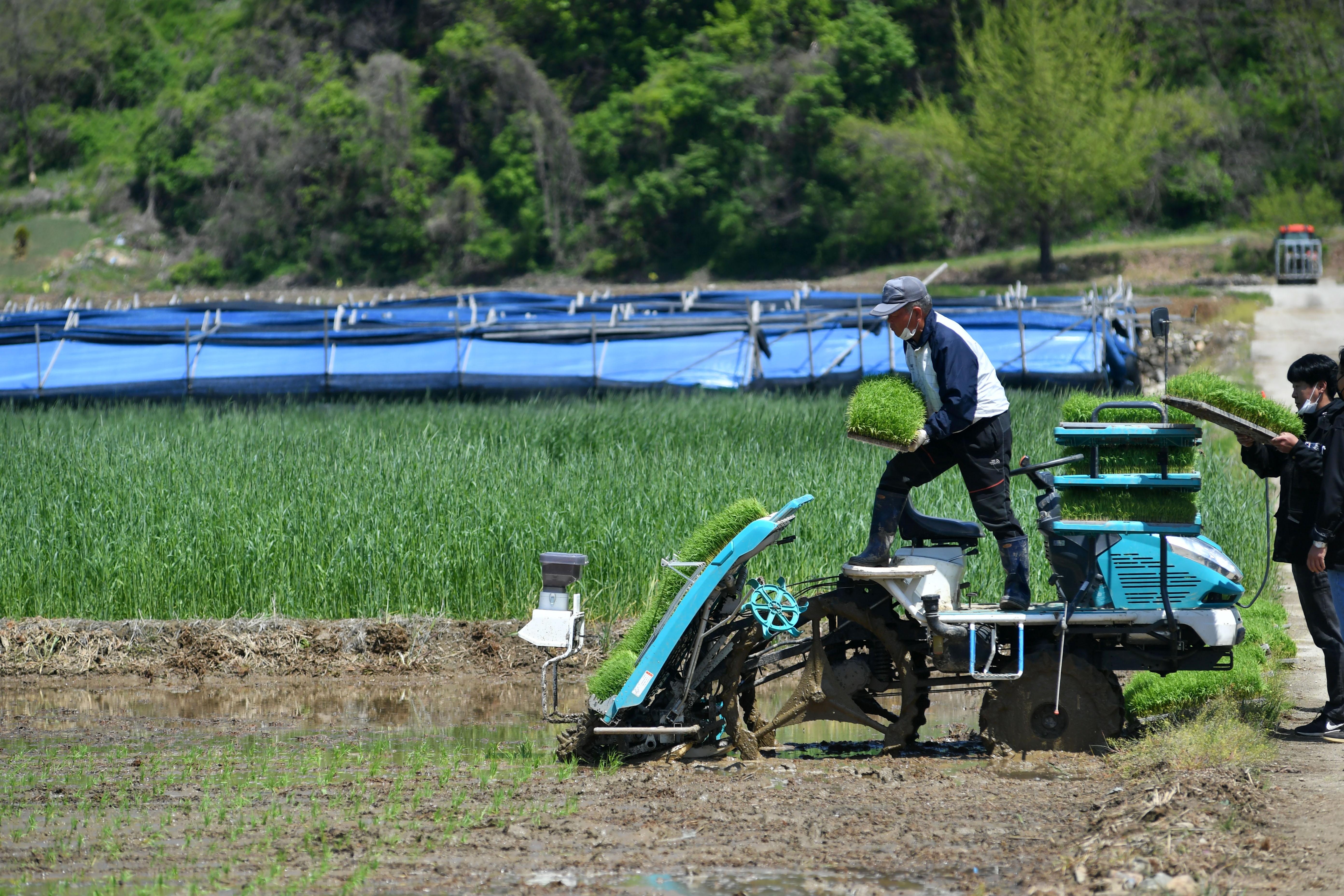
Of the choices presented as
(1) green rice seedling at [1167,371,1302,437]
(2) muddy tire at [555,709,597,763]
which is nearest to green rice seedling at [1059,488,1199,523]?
Result: (1) green rice seedling at [1167,371,1302,437]

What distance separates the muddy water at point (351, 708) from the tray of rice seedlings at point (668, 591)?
1.00 metres

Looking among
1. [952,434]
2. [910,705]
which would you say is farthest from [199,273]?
[952,434]

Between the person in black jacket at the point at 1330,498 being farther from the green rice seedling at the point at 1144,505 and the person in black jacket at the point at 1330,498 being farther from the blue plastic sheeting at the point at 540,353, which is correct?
the blue plastic sheeting at the point at 540,353

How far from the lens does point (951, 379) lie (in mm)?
5938

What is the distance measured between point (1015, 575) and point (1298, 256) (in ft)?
112

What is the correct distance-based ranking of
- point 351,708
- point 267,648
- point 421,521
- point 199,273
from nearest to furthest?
1. point 351,708
2. point 267,648
3. point 421,521
4. point 199,273

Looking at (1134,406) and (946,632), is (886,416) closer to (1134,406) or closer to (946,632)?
(946,632)

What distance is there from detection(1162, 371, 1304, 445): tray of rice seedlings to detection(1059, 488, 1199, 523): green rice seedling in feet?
1.18


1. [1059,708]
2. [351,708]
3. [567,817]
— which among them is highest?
[1059,708]

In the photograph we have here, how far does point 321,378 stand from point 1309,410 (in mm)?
18633

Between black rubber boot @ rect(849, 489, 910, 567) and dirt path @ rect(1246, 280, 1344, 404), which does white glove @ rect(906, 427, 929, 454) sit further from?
dirt path @ rect(1246, 280, 1344, 404)

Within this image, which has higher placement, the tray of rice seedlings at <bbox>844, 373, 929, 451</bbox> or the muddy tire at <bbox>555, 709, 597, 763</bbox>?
the tray of rice seedlings at <bbox>844, 373, 929, 451</bbox>

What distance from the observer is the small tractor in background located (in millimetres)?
36156

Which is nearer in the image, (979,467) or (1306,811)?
(1306,811)
